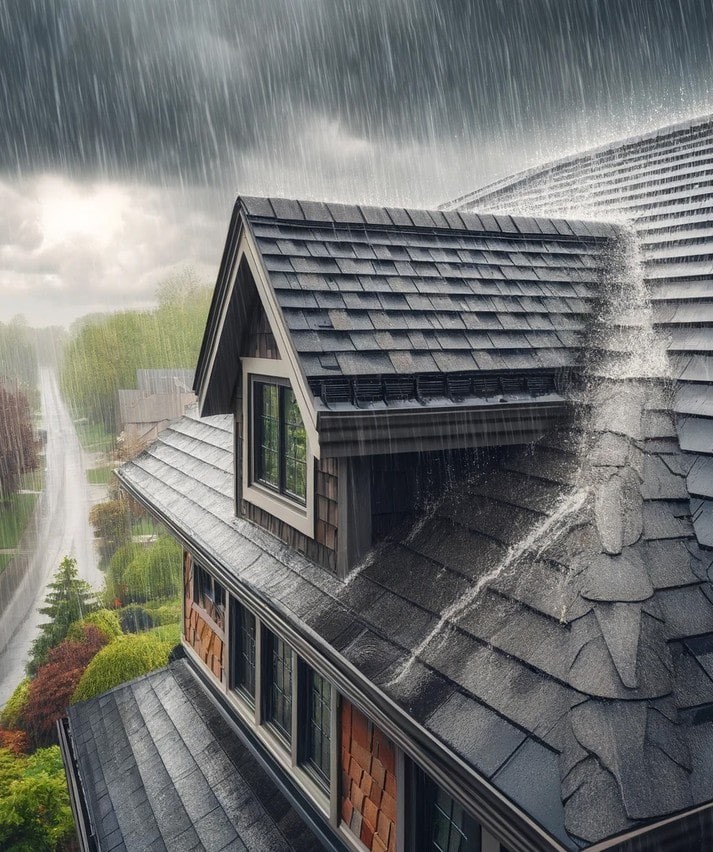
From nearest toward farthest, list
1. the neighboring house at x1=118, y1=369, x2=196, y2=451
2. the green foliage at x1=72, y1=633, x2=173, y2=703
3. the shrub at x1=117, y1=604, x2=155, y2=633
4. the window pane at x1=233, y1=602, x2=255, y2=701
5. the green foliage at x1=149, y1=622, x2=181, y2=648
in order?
1. the window pane at x1=233, y1=602, x2=255, y2=701
2. the green foliage at x1=72, y1=633, x2=173, y2=703
3. the green foliage at x1=149, y1=622, x2=181, y2=648
4. the shrub at x1=117, y1=604, x2=155, y2=633
5. the neighboring house at x1=118, y1=369, x2=196, y2=451

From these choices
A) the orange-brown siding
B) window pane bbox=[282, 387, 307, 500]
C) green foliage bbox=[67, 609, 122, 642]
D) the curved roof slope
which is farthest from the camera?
Result: green foliage bbox=[67, 609, 122, 642]

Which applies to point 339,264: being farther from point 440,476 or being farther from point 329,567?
point 329,567

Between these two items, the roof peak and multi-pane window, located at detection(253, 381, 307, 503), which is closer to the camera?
the roof peak

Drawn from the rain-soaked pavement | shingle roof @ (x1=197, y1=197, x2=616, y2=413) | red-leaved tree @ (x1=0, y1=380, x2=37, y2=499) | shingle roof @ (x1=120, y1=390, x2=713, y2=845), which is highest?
shingle roof @ (x1=197, y1=197, x2=616, y2=413)

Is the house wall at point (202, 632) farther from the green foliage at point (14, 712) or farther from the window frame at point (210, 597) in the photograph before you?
the green foliage at point (14, 712)

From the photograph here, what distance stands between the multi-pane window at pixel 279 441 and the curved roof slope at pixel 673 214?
2.49m

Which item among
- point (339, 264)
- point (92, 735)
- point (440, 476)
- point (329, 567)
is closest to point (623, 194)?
point (339, 264)

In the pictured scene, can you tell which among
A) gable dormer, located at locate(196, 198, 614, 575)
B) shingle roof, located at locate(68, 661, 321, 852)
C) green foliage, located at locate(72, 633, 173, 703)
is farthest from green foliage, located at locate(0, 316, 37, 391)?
gable dormer, located at locate(196, 198, 614, 575)

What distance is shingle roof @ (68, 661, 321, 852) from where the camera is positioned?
4.90 meters

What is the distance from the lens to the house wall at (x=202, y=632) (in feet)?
23.0

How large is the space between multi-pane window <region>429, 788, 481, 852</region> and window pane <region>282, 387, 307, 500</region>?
83.1 inches

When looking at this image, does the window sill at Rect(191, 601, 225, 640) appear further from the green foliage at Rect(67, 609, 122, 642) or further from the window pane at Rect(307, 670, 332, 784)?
the green foliage at Rect(67, 609, 122, 642)

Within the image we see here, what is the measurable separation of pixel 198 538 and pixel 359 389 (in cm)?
293

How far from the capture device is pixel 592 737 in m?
2.26
